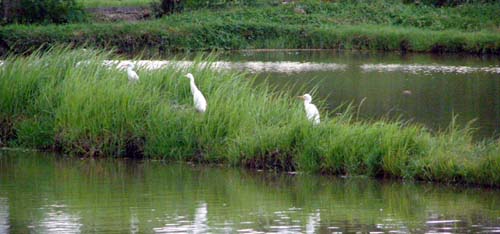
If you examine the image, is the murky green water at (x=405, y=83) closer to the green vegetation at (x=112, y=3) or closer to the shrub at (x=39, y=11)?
the shrub at (x=39, y=11)

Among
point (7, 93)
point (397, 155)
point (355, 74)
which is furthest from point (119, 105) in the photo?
point (355, 74)

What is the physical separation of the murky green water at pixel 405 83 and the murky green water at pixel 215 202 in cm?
608

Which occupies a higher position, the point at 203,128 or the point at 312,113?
the point at 312,113

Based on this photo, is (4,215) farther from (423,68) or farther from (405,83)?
(423,68)

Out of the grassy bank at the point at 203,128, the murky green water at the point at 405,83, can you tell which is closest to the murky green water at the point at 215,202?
the grassy bank at the point at 203,128

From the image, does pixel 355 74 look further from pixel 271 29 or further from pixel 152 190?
pixel 152 190

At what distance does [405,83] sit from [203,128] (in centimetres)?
1339

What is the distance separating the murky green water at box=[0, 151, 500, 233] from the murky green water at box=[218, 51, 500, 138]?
19.9 feet

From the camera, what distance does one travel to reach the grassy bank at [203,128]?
46.7 ft

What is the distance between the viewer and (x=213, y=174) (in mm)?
15102

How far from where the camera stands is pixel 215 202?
13.1 m

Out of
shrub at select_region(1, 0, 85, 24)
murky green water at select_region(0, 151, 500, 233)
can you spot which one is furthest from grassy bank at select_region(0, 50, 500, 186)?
shrub at select_region(1, 0, 85, 24)

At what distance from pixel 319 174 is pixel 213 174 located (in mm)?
1487

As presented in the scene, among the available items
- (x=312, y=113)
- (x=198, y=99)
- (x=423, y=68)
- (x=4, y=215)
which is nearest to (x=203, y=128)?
(x=198, y=99)
